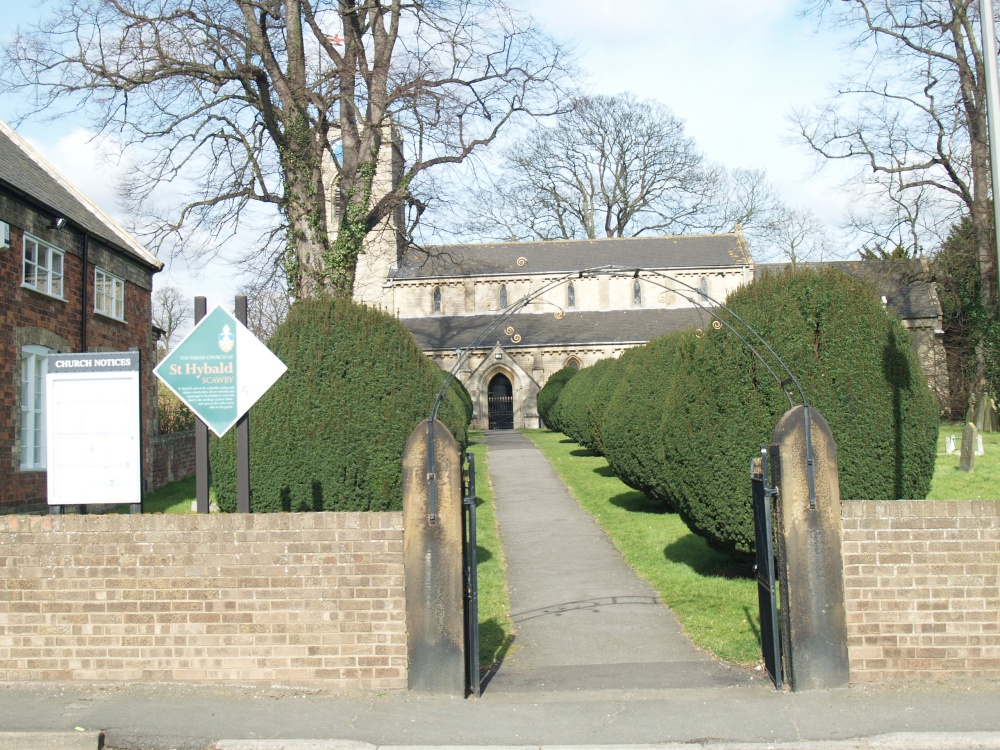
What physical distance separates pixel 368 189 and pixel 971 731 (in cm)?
1635

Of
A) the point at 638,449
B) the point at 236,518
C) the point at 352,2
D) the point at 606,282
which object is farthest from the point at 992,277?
the point at 236,518

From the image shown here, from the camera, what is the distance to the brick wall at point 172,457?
23031mm

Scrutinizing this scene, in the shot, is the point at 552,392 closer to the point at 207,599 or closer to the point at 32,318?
the point at 32,318

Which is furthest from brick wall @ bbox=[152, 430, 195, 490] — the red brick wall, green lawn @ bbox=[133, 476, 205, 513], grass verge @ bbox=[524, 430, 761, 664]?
grass verge @ bbox=[524, 430, 761, 664]

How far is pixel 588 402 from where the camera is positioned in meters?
26.1

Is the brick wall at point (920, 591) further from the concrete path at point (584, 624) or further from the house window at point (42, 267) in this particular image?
the house window at point (42, 267)

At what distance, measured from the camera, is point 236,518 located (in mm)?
7395

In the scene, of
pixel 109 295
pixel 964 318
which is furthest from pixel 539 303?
pixel 109 295

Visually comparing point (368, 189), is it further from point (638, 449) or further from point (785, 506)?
point (785, 506)

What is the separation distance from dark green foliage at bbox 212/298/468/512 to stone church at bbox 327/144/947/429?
3874 centimetres

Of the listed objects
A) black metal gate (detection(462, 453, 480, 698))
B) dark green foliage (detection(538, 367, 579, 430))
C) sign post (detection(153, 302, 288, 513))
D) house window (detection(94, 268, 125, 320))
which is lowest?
black metal gate (detection(462, 453, 480, 698))

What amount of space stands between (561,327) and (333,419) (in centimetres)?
4317

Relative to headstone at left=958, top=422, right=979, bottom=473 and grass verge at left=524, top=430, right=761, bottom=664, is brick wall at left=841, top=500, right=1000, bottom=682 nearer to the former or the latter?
grass verge at left=524, top=430, right=761, bottom=664

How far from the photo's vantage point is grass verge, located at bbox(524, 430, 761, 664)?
9.12m
